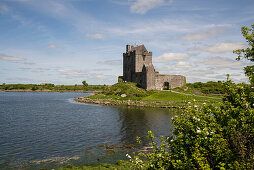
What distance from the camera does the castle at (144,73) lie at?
81500mm

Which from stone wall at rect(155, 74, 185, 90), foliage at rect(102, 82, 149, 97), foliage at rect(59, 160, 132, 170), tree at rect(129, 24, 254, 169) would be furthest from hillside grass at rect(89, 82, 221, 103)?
tree at rect(129, 24, 254, 169)

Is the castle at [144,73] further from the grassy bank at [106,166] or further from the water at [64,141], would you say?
the grassy bank at [106,166]

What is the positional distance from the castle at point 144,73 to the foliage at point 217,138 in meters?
70.2

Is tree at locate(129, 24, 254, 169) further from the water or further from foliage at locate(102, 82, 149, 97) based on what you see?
foliage at locate(102, 82, 149, 97)

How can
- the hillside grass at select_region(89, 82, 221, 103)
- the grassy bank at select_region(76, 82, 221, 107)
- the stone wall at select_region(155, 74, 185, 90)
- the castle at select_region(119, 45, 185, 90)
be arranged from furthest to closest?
the stone wall at select_region(155, 74, 185, 90), the castle at select_region(119, 45, 185, 90), the hillside grass at select_region(89, 82, 221, 103), the grassy bank at select_region(76, 82, 221, 107)

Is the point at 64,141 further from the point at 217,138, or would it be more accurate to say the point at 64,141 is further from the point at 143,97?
the point at 143,97

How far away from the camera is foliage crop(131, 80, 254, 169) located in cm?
873

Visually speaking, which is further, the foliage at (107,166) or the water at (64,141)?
the water at (64,141)

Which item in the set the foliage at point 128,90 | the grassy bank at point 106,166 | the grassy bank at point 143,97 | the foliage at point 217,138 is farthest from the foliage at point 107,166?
the foliage at point 128,90

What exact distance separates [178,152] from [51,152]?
17.2 metres

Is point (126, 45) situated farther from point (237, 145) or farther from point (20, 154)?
point (237, 145)

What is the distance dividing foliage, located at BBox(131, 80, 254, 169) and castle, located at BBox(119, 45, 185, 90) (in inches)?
2765

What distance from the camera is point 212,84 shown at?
89625mm

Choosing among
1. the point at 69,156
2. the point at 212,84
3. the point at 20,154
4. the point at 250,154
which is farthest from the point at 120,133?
the point at 212,84
